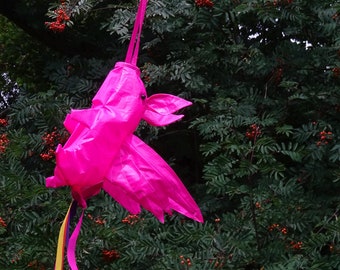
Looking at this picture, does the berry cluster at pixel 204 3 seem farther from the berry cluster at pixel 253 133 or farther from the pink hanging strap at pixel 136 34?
the pink hanging strap at pixel 136 34

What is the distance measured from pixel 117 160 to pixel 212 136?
701 mm

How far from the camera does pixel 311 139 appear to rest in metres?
1.77

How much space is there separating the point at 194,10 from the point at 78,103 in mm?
447

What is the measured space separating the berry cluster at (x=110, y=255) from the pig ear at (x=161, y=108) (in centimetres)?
56

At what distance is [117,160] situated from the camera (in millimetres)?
1018

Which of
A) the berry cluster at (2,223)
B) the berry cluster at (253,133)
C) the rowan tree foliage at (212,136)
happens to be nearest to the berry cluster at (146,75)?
the rowan tree foliage at (212,136)

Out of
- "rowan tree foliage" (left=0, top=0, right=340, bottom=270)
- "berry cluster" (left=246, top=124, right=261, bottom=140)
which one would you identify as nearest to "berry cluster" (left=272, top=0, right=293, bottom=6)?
"rowan tree foliage" (left=0, top=0, right=340, bottom=270)

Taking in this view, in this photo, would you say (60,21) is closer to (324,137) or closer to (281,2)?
(281,2)

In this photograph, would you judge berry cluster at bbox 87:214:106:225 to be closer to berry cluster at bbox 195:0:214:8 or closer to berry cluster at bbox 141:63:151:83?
berry cluster at bbox 141:63:151:83

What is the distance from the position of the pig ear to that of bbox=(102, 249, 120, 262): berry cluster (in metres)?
0.56

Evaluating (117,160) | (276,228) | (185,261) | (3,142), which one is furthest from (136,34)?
(3,142)

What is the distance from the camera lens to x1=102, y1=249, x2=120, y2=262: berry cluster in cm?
158

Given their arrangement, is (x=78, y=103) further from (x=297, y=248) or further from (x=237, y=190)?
(x=297, y=248)

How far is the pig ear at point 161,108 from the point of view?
1108mm
